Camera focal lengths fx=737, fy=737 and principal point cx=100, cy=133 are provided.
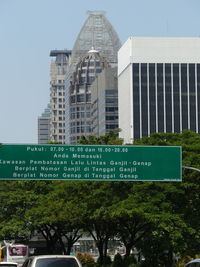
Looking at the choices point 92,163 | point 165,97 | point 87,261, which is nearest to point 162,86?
point 165,97

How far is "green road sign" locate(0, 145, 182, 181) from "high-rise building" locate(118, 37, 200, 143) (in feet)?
400

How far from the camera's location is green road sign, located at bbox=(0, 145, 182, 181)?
35.2 m

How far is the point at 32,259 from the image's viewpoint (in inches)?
902

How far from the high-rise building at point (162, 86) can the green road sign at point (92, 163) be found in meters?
122

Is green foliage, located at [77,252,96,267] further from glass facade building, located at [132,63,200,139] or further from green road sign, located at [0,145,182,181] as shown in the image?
glass facade building, located at [132,63,200,139]

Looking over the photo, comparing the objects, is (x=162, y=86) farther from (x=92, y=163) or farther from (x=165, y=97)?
(x=92, y=163)

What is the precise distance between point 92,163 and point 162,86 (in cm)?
12641

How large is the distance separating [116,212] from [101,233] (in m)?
15.6

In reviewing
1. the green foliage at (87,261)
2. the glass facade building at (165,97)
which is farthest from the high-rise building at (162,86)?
the green foliage at (87,261)

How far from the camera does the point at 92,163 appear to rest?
116 ft

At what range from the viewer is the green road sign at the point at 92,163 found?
115ft

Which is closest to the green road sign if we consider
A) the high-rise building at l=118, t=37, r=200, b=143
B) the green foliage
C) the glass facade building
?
the green foliage

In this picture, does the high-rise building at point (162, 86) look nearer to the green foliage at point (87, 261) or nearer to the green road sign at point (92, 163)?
the green foliage at point (87, 261)

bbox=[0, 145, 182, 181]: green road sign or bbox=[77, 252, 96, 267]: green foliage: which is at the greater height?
bbox=[0, 145, 182, 181]: green road sign
